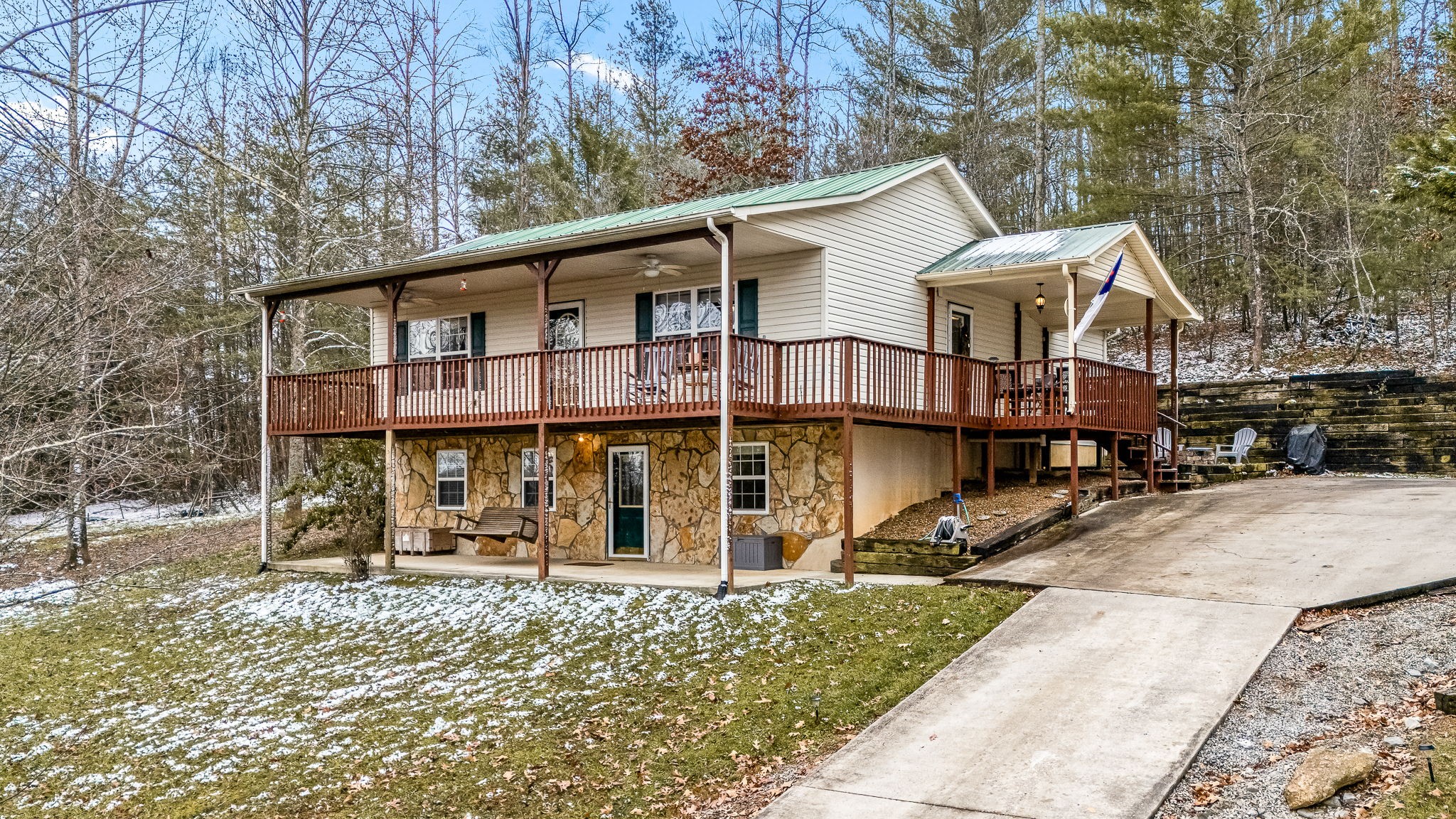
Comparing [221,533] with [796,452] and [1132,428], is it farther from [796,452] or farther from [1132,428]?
[1132,428]

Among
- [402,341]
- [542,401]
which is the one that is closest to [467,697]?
[542,401]

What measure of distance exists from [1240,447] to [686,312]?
11980 mm

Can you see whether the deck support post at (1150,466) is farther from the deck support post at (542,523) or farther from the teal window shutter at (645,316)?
the deck support post at (542,523)

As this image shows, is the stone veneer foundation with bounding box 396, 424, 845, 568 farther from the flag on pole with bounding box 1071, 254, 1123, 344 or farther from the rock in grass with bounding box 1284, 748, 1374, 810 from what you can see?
the rock in grass with bounding box 1284, 748, 1374, 810

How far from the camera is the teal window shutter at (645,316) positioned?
16938 mm

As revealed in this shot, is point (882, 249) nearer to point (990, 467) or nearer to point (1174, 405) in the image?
point (990, 467)

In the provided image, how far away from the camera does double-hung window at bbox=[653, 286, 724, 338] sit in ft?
53.4

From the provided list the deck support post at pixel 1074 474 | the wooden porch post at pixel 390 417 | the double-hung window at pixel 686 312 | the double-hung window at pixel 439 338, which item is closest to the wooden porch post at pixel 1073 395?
the deck support post at pixel 1074 474

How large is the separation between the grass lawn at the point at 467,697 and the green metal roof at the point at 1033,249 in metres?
6.24

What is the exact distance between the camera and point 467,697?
9945mm

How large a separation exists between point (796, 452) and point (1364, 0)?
20.0 m

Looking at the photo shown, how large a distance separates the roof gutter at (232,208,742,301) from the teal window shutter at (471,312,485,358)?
2.25 meters

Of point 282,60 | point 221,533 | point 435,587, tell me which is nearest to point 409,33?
point 282,60

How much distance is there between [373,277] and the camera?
16672mm
